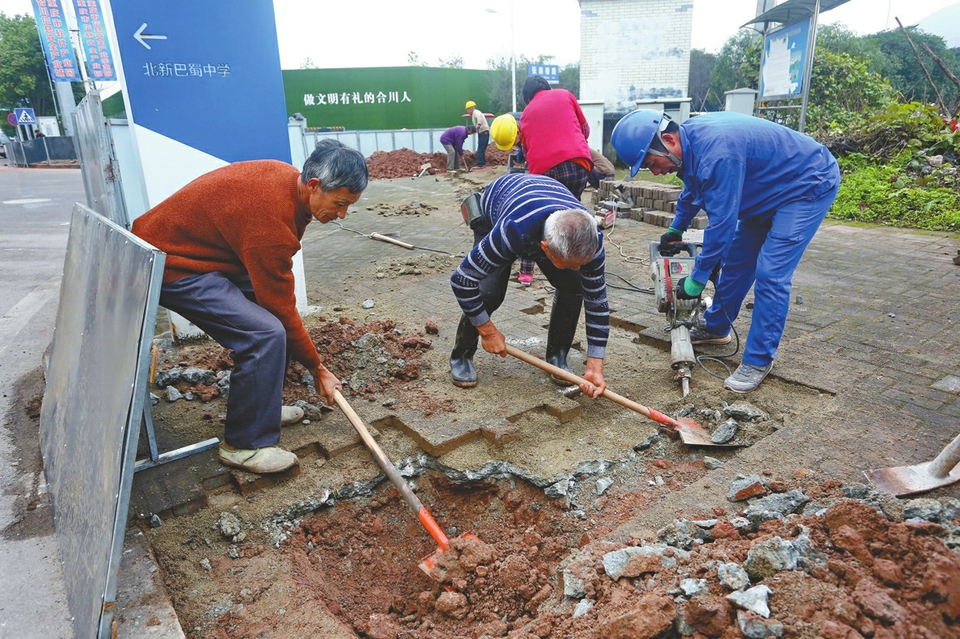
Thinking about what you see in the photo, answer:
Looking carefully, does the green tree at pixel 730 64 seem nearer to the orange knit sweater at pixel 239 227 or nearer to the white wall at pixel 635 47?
the white wall at pixel 635 47

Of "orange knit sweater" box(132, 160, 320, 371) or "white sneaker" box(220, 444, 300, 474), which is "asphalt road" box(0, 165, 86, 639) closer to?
"white sneaker" box(220, 444, 300, 474)

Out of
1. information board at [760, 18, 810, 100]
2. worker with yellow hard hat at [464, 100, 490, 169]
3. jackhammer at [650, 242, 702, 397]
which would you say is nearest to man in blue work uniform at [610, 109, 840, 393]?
jackhammer at [650, 242, 702, 397]

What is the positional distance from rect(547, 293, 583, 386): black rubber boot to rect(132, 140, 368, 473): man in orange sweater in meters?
1.57

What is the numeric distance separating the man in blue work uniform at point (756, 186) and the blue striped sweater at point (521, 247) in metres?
0.67

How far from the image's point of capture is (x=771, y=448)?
2943 mm

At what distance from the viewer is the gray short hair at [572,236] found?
2830 mm

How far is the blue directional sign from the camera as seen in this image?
413 centimetres

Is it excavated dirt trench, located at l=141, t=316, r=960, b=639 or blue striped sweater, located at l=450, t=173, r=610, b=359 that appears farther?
blue striped sweater, located at l=450, t=173, r=610, b=359

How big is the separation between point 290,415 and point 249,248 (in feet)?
3.77

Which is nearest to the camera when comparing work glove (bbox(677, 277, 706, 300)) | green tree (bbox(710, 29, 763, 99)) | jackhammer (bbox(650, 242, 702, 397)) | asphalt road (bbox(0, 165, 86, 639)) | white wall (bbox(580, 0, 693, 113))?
asphalt road (bbox(0, 165, 86, 639))

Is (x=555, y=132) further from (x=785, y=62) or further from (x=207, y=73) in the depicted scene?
(x=785, y=62)

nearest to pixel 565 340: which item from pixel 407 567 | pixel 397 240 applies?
pixel 407 567

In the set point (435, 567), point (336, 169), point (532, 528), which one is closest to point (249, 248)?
point (336, 169)

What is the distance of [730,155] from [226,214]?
8.67 feet
